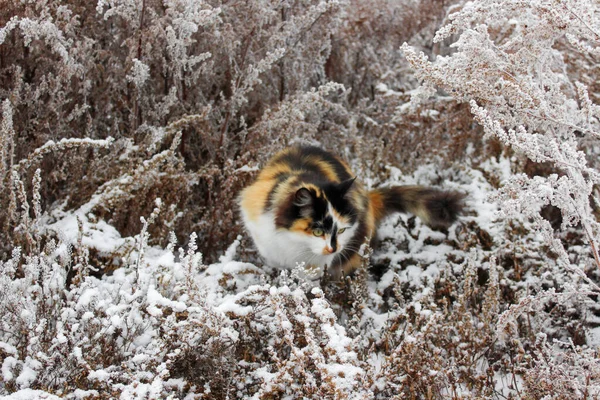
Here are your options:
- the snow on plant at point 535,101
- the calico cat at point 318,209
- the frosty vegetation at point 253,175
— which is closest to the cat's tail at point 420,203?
the calico cat at point 318,209

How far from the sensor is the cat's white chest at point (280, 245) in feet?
9.35

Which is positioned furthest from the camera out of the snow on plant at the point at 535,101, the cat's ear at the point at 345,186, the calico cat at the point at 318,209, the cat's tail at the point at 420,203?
the cat's tail at the point at 420,203

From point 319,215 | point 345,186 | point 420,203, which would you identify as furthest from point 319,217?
point 420,203

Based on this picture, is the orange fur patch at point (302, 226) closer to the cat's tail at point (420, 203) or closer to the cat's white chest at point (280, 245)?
the cat's white chest at point (280, 245)

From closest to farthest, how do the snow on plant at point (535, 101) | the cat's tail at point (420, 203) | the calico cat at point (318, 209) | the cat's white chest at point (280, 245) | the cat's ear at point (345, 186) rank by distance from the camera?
the snow on plant at point (535, 101) → the cat's ear at point (345, 186) → the calico cat at point (318, 209) → the cat's white chest at point (280, 245) → the cat's tail at point (420, 203)

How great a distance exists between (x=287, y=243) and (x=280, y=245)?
5 cm

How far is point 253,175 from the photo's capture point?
3334 mm

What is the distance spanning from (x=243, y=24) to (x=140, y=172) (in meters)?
1.44

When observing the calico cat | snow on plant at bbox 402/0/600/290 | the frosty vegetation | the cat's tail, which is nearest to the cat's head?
the calico cat

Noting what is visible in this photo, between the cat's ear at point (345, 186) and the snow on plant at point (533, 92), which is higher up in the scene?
the snow on plant at point (533, 92)

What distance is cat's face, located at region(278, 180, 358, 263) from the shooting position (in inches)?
105

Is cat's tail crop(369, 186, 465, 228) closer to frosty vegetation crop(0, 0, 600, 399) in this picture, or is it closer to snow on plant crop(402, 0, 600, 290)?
frosty vegetation crop(0, 0, 600, 399)

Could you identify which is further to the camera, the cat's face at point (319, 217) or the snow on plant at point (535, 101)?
the cat's face at point (319, 217)

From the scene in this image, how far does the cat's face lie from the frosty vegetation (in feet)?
0.74
